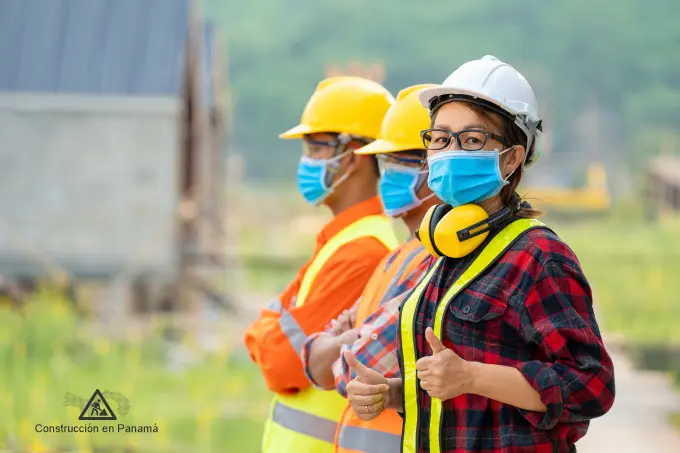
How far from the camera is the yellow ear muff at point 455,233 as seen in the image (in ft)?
7.79

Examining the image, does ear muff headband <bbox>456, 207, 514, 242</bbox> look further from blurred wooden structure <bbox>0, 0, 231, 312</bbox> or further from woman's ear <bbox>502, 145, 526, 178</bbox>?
blurred wooden structure <bbox>0, 0, 231, 312</bbox>

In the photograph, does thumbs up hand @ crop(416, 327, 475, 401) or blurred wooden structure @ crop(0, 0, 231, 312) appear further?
blurred wooden structure @ crop(0, 0, 231, 312)

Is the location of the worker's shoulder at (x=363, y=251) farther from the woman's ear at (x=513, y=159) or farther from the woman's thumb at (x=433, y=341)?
the woman's thumb at (x=433, y=341)

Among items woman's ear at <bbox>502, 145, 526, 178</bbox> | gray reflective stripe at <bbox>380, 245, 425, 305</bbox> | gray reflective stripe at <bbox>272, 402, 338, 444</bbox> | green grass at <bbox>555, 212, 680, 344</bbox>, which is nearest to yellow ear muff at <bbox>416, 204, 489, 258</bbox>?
woman's ear at <bbox>502, 145, 526, 178</bbox>

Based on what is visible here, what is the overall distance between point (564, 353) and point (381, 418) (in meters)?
0.80

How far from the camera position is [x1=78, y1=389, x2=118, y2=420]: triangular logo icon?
4.57 metres

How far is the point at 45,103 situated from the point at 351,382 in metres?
12.0

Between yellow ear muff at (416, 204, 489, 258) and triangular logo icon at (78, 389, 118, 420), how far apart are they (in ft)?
8.21

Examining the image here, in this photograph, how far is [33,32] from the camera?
14461 mm

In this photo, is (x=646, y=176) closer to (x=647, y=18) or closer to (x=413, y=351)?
(x=647, y=18)

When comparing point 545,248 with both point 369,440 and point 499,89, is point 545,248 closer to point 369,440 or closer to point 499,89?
point 499,89

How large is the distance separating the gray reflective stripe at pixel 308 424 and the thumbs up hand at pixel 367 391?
3.05 ft

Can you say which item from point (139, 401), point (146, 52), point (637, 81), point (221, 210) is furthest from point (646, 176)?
point (139, 401)

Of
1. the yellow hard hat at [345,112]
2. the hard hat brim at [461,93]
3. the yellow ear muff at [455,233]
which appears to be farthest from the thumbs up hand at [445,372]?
the yellow hard hat at [345,112]
